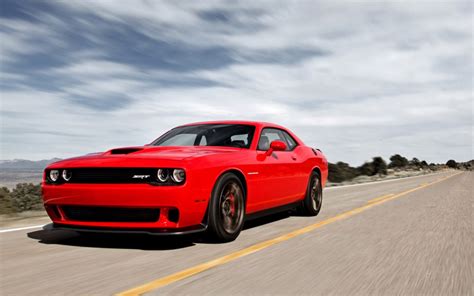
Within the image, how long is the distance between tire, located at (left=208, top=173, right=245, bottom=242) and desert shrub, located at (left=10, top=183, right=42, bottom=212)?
5.85 meters

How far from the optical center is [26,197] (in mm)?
11406

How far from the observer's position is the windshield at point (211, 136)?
21.2 feet

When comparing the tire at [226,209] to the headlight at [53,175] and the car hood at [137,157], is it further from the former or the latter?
the headlight at [53,175]

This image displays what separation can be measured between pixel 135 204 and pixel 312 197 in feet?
13.7

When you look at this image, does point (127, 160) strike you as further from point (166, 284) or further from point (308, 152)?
point (308, 152)

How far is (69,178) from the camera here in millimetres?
5020

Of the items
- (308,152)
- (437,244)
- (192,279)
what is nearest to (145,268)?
(192,279)

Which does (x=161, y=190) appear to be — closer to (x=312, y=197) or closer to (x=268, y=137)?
(x=268, y=137)

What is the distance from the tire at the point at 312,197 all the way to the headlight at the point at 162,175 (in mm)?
3687

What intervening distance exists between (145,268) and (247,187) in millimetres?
2089

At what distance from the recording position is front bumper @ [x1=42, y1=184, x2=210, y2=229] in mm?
4652

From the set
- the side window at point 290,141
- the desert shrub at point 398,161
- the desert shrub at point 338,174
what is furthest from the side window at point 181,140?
the desert shrub at point 398,161

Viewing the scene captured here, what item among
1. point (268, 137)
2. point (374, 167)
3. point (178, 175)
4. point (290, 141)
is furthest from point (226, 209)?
point (374, 167)

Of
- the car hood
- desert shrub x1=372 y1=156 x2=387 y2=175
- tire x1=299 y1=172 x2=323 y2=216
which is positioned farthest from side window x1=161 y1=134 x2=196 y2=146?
desert shrub x1=372 y1=156 x2=387 y2=175
